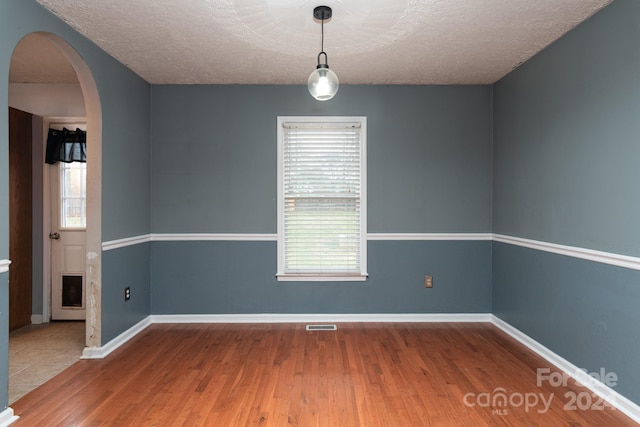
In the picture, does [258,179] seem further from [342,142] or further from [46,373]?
[46,373]

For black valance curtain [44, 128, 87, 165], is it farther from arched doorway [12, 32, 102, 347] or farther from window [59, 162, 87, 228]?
arched doorway [12, 32, 102, 347]

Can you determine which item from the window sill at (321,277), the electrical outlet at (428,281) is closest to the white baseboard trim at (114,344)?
the window sill at (321,277)

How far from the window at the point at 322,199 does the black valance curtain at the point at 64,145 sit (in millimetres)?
2210

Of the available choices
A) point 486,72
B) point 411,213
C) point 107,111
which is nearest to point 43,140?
point 107,111

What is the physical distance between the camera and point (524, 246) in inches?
133

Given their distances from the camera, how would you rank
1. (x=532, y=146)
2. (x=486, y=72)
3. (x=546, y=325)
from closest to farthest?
(x=546, y=325) → (x=532, y=146) → (x=486, y=72)

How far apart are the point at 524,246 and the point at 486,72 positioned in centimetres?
176

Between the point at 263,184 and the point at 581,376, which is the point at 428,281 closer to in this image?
the point at 581,376

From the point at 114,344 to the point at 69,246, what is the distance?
146cm

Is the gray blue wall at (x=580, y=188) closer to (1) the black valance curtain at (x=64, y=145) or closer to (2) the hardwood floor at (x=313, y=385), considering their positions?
(2) the hardwood floor at (x=313, y=385)

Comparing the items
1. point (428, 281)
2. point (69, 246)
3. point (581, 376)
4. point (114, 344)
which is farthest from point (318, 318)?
point (69, 246)

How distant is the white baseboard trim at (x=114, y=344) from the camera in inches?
121

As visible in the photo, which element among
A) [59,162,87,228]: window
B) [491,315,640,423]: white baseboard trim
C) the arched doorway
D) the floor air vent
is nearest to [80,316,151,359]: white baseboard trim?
the arched doorway

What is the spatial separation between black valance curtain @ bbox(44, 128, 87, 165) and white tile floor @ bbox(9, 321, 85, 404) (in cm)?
178
